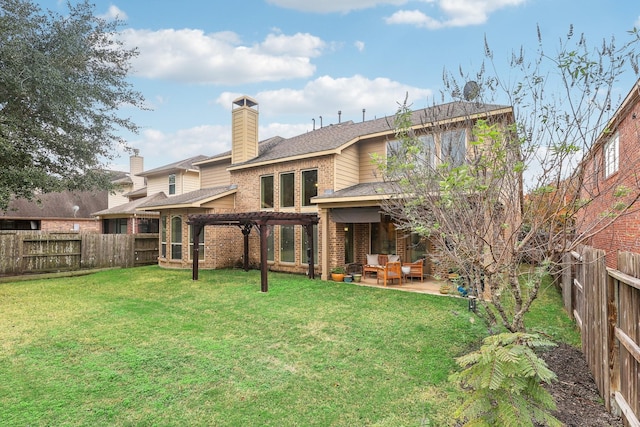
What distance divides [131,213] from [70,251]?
5.07 meters

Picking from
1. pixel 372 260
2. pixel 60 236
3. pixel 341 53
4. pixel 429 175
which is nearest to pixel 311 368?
pixel 429 175

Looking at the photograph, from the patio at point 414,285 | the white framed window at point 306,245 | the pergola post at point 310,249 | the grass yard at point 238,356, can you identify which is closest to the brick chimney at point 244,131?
the white framed window at point 306,245

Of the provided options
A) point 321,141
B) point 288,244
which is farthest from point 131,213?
point 321,141

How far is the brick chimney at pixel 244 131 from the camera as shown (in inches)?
593

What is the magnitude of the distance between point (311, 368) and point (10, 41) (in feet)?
36.8

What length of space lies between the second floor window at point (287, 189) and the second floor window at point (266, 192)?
61cm

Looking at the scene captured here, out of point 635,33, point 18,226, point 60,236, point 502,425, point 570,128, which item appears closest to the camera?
point 502,425

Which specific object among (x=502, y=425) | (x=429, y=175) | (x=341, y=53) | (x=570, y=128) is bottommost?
(x=502, y=425)

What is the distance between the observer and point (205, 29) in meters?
12.5

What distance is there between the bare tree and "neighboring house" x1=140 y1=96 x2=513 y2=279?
18.7ft

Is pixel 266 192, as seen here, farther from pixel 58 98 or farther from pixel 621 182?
pixel 621 182

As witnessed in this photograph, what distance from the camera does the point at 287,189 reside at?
1341 cm

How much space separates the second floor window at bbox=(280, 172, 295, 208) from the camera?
1322cm

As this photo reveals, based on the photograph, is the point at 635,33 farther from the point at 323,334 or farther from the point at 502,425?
the point at 323,334
